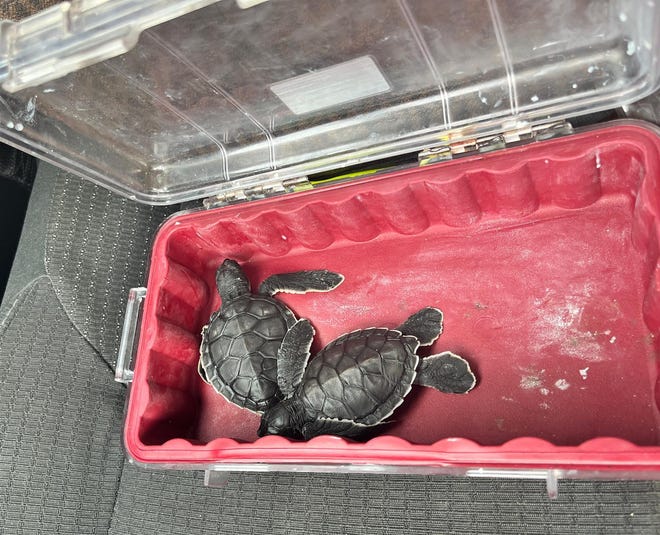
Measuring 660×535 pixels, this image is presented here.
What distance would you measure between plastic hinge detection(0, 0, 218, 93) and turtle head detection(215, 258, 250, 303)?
47cm

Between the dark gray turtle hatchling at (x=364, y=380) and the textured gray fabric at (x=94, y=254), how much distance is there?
1.45ft

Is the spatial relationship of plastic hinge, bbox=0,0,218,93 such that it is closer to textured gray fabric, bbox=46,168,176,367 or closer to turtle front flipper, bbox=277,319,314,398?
textured gray fabric, bbox=46,168,176,367

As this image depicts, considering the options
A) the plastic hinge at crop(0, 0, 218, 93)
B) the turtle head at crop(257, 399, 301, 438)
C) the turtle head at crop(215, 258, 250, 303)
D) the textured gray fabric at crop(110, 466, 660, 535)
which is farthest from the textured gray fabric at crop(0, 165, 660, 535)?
the plastic hinge at crop(0, 0, 218, 93)

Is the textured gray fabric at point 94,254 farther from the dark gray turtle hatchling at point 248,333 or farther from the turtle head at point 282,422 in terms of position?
the turtle head at point 282,422

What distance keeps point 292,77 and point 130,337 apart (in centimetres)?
59

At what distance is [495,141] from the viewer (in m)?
0.87

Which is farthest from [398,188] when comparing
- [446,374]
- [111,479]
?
[111,479]

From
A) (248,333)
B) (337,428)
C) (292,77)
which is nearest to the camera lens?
(292,77)

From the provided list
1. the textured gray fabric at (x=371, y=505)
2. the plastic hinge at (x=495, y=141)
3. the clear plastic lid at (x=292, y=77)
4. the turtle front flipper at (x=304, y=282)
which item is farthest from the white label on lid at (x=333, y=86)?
the textured gray fabric at (x=371, y=505)

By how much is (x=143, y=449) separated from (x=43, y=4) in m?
0.81

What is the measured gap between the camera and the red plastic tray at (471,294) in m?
0.84

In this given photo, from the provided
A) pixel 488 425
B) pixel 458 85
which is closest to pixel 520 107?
pixel 458 85

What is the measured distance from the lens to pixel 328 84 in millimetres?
842

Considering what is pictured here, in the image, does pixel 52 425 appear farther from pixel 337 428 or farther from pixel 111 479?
pixel 337 428
